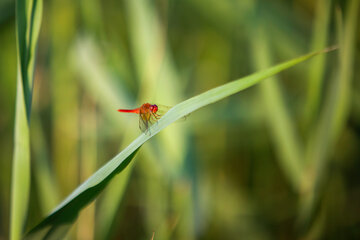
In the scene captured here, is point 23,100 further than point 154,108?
No

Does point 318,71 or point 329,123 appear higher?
point 318,71

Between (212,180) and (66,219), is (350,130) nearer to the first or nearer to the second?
(212,180)

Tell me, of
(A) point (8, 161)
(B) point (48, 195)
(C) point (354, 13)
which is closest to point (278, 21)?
(C) point (354, 13)

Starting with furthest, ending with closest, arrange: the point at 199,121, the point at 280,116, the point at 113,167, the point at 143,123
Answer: the point at 199,121 < the point at 280,116 < the point at 143,123 < the point at 113,167

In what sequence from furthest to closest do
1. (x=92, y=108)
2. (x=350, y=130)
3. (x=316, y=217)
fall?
(x=350, y=130) < (x=92, y=108) < (x=316, y=217)

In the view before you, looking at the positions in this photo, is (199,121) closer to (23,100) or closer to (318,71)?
Result: (318,71)

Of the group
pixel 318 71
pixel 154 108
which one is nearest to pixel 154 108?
pixel 154 108

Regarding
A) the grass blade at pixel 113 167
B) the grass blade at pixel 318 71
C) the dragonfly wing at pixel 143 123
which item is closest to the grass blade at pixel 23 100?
the grass blade at pixel 113 167
